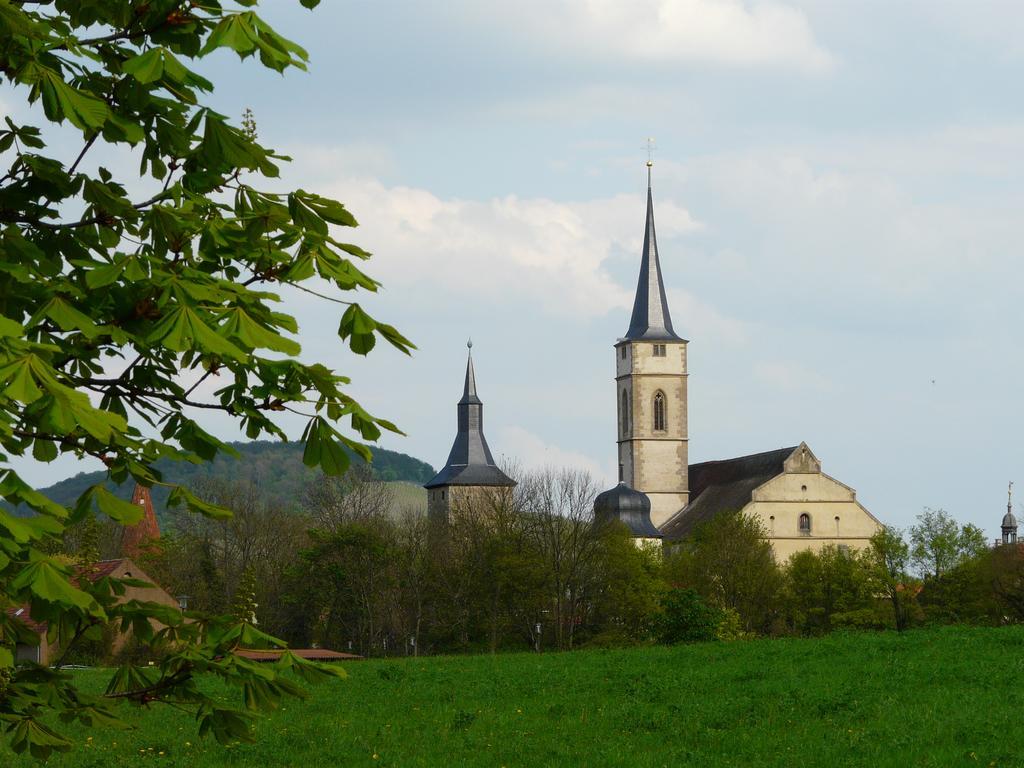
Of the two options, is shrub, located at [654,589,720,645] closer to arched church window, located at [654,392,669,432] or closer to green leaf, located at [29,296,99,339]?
green leaf, located at [29,296,99,339]

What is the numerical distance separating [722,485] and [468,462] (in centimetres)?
2031

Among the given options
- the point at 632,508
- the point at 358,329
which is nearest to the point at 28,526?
the point at 358,329

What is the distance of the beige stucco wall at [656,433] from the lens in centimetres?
10325

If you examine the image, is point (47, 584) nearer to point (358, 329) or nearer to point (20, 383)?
point (20, 383)

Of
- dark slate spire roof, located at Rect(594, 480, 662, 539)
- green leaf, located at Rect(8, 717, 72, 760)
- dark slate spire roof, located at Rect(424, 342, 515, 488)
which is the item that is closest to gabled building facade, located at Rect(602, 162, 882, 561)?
dark slate spire roof, located at Rect(594, 480, 662, 539)

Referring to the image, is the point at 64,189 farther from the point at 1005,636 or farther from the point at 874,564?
the point at 874,564

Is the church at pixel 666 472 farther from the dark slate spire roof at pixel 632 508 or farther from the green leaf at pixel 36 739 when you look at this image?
the green leaf at pixel 36 739

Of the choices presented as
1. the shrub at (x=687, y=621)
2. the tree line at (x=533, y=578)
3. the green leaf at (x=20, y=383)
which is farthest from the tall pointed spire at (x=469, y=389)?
the green leaf at (x=20, y=383)

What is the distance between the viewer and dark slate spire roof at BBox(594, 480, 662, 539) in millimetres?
95625

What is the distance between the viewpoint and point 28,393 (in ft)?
14.4

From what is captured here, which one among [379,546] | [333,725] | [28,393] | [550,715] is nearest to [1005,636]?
[550,715]

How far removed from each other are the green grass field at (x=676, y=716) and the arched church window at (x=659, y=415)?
78114 millimetres

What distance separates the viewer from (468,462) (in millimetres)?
109250

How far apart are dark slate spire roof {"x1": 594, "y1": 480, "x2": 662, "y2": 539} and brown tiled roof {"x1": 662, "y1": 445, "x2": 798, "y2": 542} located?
1723 mm
